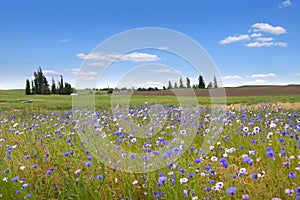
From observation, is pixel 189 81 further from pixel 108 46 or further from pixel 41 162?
pixel 41 162

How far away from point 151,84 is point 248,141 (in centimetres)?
212

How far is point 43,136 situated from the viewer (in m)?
5.38

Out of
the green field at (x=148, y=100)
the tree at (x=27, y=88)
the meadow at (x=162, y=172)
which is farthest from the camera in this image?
the tree at (x=27, y=88)

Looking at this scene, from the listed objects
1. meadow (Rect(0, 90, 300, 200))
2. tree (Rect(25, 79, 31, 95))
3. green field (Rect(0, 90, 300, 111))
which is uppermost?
tree (Rect(25, 79, 31, 95))

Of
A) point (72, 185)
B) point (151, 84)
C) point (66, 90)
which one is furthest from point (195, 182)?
point (66, 90)

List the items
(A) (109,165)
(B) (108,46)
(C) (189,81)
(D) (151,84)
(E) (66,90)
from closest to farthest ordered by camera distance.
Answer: (A) (109,165), (B) (108,46), (C) (189,81), (D) (151,84), (E) (66,90)

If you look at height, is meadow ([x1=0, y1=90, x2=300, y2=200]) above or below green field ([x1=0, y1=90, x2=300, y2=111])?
below

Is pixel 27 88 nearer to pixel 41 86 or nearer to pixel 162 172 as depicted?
pixel 41 86

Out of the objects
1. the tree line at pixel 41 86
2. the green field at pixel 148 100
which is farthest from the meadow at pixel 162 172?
the tree line at pixel 41 86

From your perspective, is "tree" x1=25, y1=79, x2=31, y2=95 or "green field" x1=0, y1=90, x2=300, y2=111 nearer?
"green field" x1=0, y1=90, x2=300, y2=111

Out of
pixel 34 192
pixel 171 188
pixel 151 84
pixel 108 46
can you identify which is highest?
pixel 108 46

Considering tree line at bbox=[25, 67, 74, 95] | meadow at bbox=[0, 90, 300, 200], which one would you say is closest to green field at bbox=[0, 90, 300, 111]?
meadow at bbox=[0, 90, 300, 200]

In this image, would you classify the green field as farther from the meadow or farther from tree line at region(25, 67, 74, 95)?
tree line at region(25, 67, 74, 95)

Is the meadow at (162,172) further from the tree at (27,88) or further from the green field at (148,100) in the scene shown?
the tree at (27,88)
